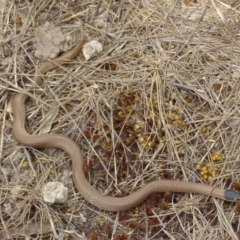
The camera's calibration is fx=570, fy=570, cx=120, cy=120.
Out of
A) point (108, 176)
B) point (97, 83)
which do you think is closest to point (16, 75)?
point (97, 83)

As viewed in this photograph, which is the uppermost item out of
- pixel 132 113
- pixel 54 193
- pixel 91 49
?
pixel 91 49

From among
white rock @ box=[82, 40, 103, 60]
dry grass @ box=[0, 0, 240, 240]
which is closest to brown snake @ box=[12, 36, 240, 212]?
dry grass @ box=[0, 0, 240, 240]

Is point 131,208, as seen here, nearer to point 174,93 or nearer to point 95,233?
point 95,233

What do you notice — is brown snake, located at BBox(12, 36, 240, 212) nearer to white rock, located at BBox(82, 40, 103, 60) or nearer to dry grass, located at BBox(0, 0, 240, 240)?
dry grass, located at BBox(0, 0, 240, 240)

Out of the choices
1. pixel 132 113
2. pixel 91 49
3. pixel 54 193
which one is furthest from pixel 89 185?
pixel 91 49

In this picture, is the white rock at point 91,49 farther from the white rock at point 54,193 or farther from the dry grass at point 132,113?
the white rock at point 54,193

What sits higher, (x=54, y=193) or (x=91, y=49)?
(x=91, y=49)

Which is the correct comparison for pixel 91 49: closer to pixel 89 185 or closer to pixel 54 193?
pixel 89 185
